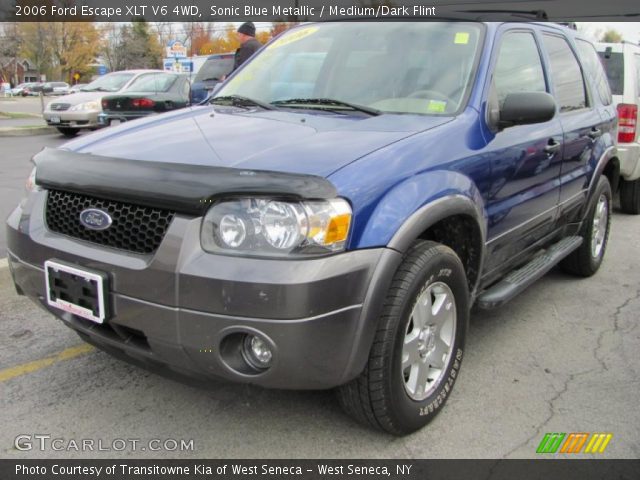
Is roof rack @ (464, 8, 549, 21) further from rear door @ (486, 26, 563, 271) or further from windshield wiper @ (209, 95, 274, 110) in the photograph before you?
windshield wiper @ (209, 95, 274, 110)

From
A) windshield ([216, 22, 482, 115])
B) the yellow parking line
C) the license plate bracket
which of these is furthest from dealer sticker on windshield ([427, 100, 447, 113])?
the yellow parking line

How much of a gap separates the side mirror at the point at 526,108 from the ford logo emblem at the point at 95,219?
78.2 inches

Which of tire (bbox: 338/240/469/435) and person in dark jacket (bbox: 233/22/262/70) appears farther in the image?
person in dark jacket (bbox: 233/22/262/70)

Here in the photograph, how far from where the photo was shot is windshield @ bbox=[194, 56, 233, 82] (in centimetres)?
1155

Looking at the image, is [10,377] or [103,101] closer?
[10,377]

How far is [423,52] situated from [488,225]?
3.36 ft

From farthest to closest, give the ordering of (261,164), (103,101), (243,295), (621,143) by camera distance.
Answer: (103,101), (621,143), (261,164), (243,295)

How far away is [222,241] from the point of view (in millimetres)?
2164

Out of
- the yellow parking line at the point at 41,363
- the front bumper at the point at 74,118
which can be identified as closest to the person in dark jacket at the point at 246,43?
the yellow parking line at the point at 41,363

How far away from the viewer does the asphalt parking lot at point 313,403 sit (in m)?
2.61

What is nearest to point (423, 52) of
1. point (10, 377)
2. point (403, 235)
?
point (403, 235)

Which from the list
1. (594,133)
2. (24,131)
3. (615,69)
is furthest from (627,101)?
(24,131)
